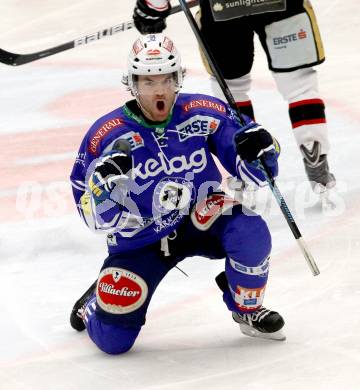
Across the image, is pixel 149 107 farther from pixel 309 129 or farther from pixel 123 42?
pixel 123 42

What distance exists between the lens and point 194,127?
390cm

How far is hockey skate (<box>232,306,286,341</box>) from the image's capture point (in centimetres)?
387

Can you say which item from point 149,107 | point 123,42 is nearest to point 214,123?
point 149,107

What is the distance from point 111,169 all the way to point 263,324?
737mm

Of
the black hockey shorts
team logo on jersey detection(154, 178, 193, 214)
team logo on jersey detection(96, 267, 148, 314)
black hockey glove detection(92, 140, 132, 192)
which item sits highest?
black hockey glove detection(92, 140, 132, 192)

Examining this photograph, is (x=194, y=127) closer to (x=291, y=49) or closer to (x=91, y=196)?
(x=91, y=196)

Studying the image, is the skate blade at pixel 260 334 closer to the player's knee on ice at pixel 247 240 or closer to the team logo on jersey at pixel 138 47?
the player's knee on ice at pixel 247 240

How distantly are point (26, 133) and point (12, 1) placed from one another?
2949 millimetres

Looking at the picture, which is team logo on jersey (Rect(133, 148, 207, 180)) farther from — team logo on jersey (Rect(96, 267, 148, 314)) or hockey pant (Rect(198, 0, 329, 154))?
hockey pant (Rect(198, 0, 329, 154))

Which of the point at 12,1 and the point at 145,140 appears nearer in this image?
the point at 145,140

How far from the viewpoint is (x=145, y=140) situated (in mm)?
3877

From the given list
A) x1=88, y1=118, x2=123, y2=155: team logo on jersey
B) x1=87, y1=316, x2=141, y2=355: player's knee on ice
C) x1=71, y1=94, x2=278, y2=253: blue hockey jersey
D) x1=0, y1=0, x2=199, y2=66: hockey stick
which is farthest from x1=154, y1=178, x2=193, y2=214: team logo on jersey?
x1=0, y1=0, x2=199, y2=66: hockey stick

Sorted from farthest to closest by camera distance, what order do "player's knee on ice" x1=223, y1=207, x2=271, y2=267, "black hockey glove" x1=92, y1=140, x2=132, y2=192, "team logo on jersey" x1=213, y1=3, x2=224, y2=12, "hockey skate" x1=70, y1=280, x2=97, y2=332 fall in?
"team logo on jersey" x1=213, y1=3, x2=224, y2=12
"hockey skate" x1=70, y1=280, x2=97, y2=332
"player's knee on ice" x1=223, y1=207, x2=271, y2=267
"black hockey glove" x1=92, y1=140, x2=132, y2=192

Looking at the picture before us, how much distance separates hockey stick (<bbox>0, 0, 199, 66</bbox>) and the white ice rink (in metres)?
0.53
